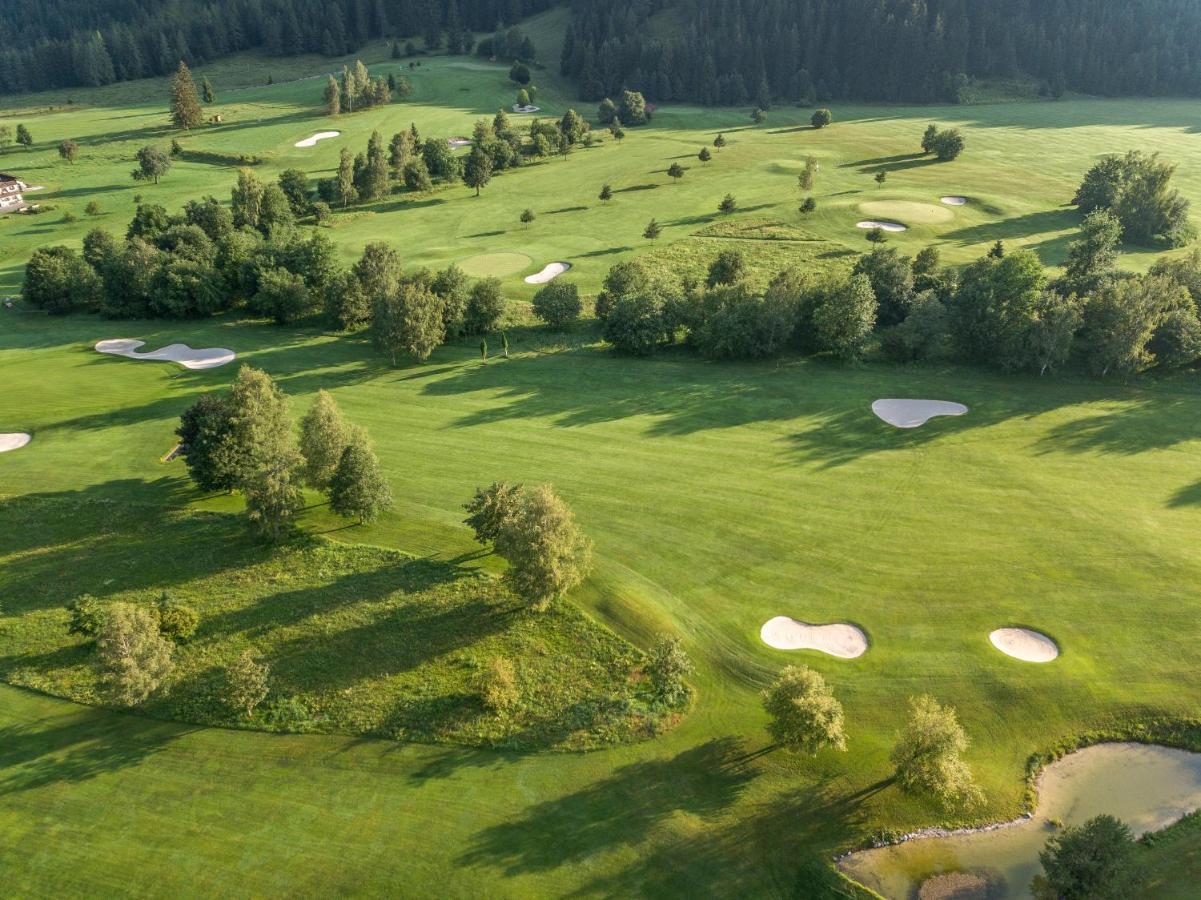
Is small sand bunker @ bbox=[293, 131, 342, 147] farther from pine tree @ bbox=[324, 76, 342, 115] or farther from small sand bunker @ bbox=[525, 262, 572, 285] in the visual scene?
small sand bunker @ bbox=[525, 262, 572, 285]

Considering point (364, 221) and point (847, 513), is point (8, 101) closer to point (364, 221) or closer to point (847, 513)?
point (364, 221)

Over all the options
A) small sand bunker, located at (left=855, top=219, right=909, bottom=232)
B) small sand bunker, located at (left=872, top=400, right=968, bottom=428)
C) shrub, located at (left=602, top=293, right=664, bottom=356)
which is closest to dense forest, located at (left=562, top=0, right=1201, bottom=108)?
small sand bunker, located at (left=855, top=219, right=909, bottom=232)

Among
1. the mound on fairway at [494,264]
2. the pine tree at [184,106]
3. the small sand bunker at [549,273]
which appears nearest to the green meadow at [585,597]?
the small sand bunker at [549,273]

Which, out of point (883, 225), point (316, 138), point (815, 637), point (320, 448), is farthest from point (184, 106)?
point (815, 637)

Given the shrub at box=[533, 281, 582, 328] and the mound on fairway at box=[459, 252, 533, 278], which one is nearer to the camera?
the shrub at box=[533, 281, 582, 328]

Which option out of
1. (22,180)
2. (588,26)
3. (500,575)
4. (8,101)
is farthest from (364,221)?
(8,101)

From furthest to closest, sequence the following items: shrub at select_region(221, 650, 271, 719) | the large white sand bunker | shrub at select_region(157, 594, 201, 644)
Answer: the large white sand bunker, shrub at select_region(157, 594, 201, 644), shrub at select_region(221, 650, 271, 719)

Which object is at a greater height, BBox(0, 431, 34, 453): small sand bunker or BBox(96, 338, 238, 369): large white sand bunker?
BBox(96, 338, 238, 369): large white sand bunker
